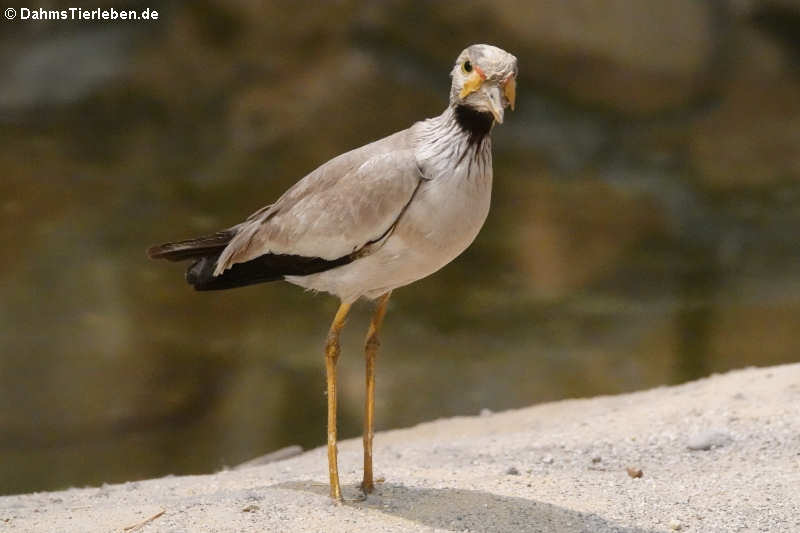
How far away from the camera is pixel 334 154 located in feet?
25.7

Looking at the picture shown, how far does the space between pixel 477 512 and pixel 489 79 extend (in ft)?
5.02

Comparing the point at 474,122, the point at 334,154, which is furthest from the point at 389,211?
the point at 334,154

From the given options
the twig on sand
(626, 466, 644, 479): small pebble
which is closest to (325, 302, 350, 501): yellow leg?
the twig on sand

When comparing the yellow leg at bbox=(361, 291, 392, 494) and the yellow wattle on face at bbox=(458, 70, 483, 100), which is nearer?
the yellow wattle on face at bbox=(458, 70, 483, 100)

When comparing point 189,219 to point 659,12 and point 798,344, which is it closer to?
point 659,12

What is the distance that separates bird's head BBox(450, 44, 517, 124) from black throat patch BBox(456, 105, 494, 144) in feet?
0.17

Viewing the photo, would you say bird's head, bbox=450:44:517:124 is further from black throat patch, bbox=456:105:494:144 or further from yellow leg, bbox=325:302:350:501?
yellow leg, bbox=325:302:350:501

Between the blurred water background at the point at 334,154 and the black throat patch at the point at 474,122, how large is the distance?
4642 millimetres

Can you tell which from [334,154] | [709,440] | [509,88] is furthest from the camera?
[334,154]

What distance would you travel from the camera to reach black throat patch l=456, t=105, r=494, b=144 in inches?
126

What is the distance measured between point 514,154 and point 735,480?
4.54 metres

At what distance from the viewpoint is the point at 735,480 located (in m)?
3.99

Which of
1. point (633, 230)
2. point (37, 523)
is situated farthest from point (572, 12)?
point (37, 523)

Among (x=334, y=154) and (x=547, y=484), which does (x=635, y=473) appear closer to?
(x=547, y=484)
